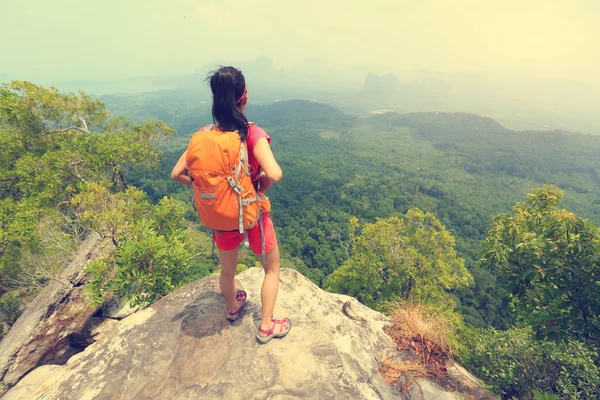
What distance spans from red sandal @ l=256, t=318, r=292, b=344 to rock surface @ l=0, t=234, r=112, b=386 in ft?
22.1

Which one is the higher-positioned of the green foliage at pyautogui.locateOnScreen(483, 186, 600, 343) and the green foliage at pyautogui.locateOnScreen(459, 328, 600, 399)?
the green foliage at pyautogui.locateOnScreen(483, 186, 600, 343)

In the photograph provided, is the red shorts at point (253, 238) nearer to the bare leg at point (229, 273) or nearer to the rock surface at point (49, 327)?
the bare leg at point (229, 273)

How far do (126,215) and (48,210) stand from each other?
437 cm

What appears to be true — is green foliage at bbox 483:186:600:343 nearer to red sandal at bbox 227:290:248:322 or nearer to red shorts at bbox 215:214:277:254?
red shorts at bbox 215:214:277:254

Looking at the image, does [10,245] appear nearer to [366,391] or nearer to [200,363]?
[200,363]

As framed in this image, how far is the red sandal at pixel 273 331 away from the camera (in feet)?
12.6

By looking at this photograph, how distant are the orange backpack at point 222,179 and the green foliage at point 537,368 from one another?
793cm

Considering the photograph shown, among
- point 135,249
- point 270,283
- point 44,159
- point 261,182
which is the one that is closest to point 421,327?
point 270,283

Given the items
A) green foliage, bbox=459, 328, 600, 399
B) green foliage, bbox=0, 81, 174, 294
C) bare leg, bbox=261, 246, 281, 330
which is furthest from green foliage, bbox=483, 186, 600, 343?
green foliage, bbox=0, 81, 174, 294

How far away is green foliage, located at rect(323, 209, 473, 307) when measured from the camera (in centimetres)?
1412

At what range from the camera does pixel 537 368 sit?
8.01m

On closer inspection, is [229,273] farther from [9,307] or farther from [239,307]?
[9,307]

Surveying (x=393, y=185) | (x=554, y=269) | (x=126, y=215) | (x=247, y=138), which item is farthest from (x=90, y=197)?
(x=393, y=185)

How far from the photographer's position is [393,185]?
91250mm
